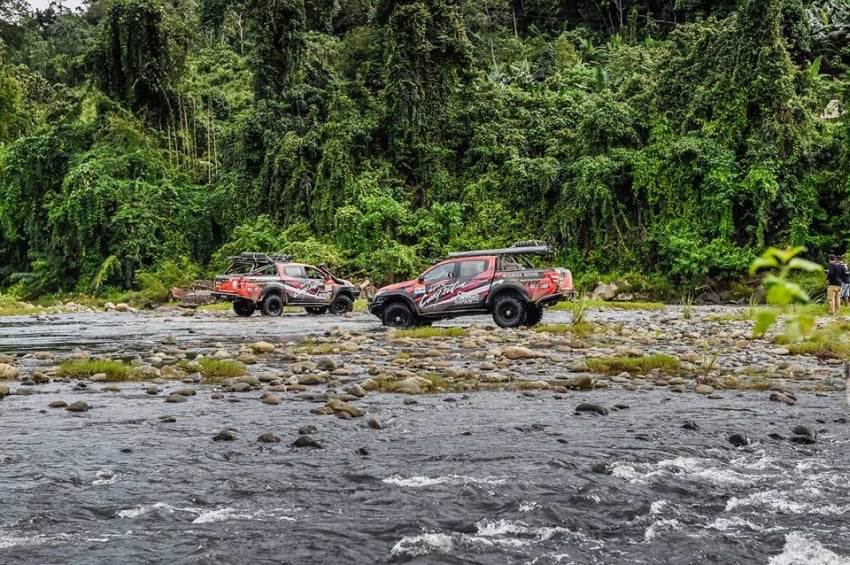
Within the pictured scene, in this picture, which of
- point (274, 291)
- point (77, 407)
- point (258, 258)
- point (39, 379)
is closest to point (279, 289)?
point (274, 291)

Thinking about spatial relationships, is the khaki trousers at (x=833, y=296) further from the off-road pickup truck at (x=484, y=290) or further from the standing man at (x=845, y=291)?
the off-road pickup truck at (x=484, y=290)

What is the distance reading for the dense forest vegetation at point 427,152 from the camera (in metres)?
30.4

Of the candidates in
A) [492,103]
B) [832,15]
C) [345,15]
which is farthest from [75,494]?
[345,15]

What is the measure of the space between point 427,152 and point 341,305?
42.9 feet

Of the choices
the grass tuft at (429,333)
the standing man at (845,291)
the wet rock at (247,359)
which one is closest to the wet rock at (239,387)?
the wet rock at (247,359)

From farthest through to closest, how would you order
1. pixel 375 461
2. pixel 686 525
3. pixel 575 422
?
1. pixel 575 422
2. pixel 375 461
3. pixel 686 525

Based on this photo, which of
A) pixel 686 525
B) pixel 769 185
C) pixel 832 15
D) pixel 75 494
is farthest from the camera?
pixel 832 15

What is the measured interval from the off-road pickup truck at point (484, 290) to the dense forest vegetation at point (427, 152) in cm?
1398

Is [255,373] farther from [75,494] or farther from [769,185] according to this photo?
[769,185]

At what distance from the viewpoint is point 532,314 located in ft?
58.9

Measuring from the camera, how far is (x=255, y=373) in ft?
37.9

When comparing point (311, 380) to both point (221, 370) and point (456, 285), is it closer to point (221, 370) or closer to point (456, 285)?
point (221, 370)

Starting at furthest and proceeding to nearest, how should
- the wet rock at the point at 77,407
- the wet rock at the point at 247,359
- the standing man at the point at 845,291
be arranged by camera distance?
the standing man at the point at 845,291, the wet rock at the point at 247,359, the wet rock at the point at 77,407

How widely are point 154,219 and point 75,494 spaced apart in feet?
118
